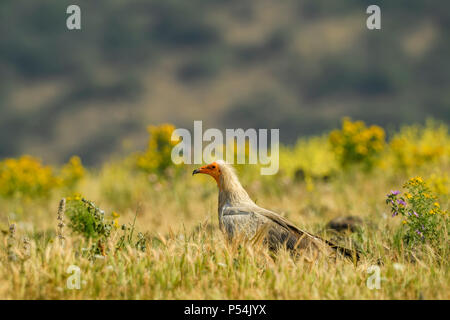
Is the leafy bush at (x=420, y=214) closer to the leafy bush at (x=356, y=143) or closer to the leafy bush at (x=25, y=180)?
the leafy bush at (x=356, y=143)

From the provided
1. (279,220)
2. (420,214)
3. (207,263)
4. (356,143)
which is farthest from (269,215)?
(356,143)

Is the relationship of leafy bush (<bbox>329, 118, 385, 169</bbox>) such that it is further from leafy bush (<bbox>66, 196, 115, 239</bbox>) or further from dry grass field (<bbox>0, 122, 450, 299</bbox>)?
leafy bush (<bbox>66, 196, 115, 239</bbox>)

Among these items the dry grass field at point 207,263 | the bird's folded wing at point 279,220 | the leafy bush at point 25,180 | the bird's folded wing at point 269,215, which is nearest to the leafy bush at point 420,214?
the dry grass field at point 207,263

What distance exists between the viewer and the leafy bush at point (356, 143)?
14039mm

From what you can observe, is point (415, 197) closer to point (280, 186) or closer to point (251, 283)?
point (251, 283)

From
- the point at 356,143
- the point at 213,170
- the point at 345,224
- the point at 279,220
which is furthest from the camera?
the point at 356,143

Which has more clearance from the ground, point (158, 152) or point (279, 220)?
point (158, 152)

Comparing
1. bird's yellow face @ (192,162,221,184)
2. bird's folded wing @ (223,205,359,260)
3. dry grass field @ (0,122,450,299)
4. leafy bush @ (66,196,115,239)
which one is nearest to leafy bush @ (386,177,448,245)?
dry grass field @ (0,122,450,299)

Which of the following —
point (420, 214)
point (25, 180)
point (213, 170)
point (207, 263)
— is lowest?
point (207, 263)

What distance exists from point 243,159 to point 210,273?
892cm

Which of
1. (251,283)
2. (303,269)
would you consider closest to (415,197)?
(303,269)

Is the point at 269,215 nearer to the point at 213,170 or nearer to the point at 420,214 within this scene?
the point at 213,170

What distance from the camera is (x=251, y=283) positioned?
5090 millimetres

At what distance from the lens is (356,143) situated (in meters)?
14.1
